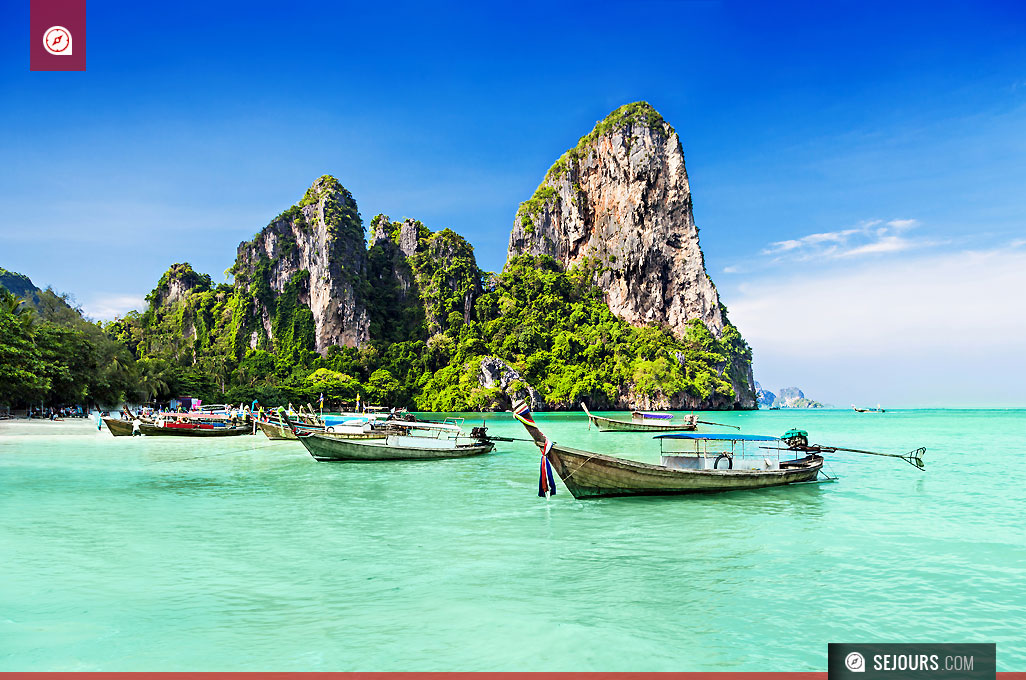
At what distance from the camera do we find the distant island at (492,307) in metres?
92.1

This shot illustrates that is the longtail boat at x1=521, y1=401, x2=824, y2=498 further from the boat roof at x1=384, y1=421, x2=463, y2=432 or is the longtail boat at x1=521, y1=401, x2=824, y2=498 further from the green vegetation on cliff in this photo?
the green vegetation on cliff

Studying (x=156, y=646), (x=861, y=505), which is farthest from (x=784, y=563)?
(x=156, y=646)

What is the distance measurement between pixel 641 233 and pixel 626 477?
95711mm

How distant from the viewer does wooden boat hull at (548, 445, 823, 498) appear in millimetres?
13883

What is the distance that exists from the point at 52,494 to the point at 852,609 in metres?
18.5

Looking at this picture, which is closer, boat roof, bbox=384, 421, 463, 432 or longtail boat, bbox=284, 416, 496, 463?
longtail boat, bbox=284, 416, 496, 463

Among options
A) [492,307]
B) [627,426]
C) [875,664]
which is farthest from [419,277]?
[875,664]

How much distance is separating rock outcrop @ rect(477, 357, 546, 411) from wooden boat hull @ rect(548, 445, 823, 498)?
71896 millimetres

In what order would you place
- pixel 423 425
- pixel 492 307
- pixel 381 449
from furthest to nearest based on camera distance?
pixel 492 307, pixel 423 425, pixel 381 449

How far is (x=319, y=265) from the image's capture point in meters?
101

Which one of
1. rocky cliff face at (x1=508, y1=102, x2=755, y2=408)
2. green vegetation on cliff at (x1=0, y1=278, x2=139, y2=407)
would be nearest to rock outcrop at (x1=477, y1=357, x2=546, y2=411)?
rocky cliff face at (x1=508, y1=102, x2=755, y2=408)

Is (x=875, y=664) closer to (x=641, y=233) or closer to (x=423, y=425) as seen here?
(x=423, y=425)

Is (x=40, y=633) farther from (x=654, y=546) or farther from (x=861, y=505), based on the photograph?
(x=861, y=505)

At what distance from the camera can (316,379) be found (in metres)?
88.1
